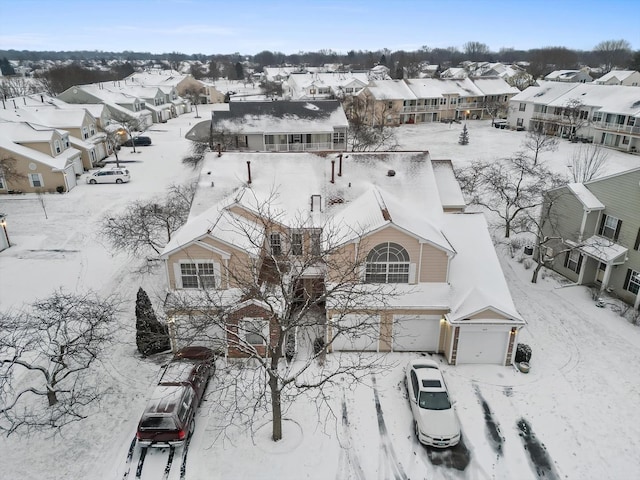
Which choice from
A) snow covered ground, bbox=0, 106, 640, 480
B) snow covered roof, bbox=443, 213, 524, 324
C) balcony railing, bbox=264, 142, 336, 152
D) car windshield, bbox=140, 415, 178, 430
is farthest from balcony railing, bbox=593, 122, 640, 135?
car windshield, bbox=140, 415, 178, 430

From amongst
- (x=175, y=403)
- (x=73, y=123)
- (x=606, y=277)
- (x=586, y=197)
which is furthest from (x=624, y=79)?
(x=175, y=403)

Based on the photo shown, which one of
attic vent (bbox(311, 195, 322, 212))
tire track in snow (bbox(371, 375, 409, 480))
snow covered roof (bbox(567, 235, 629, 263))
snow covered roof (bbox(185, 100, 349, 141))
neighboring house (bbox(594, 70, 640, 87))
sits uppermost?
neighboring house (bbox(594, 70, 640, 87))

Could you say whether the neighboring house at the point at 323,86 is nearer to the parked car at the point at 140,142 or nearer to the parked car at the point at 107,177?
the parked car at the point at 140,142

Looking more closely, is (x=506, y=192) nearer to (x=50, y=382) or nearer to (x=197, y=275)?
(x=197, y=275)

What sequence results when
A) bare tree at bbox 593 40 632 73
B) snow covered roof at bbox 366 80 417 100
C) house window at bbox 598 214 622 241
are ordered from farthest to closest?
bare tree at bbox 593 40 632 73 < snow covered roof at bbox 366 80 417 100 < house window at bbox 598 214 622 241

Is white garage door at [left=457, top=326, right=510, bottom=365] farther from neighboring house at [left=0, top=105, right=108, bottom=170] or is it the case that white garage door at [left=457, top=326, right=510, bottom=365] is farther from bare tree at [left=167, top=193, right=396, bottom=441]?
neighboring house at [left=0, top=105, right=108, bottom=170]

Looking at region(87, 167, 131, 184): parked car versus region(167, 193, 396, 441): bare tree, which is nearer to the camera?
region(167, 193, 396, 441): bare tree

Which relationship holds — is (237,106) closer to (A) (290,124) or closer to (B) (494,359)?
(A) (290,124)
